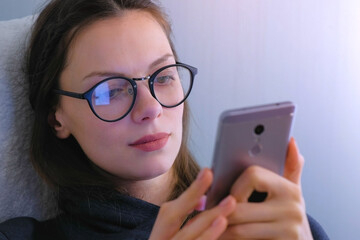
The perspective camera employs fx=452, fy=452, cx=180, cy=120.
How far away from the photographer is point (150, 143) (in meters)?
0.82

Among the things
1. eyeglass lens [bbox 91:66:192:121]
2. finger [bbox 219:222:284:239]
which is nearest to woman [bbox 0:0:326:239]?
eyeglass lens [bbox 91:66:192:121]

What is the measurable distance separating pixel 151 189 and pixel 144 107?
0.23 metres

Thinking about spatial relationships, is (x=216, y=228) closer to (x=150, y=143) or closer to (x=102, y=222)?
(x=150, y=143)

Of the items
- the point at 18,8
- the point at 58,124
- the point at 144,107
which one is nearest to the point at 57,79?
the point at 58,124

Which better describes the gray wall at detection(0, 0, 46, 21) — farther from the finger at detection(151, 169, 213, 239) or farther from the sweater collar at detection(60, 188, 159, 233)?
the finger at detection(151, 169, 213, 239)

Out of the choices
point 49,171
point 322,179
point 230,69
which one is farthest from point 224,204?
point 322,179

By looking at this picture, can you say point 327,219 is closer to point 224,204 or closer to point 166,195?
point 166,195

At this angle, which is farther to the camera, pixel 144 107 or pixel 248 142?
pixel 144 107

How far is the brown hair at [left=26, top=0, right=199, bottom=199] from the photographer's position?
0.87m

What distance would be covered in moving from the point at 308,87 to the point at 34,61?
2.73 feet

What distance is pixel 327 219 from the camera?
4.78 ft

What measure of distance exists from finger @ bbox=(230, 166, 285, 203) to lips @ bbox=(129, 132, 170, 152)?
25cm

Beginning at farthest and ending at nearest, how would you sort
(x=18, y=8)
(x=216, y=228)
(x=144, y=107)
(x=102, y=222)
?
(x=18, y=8) < (x=102, y=222) < (x=144, y=107) < (x=216, y=228)

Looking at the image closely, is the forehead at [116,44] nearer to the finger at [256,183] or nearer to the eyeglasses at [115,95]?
the eyeglasses at [115,95]
